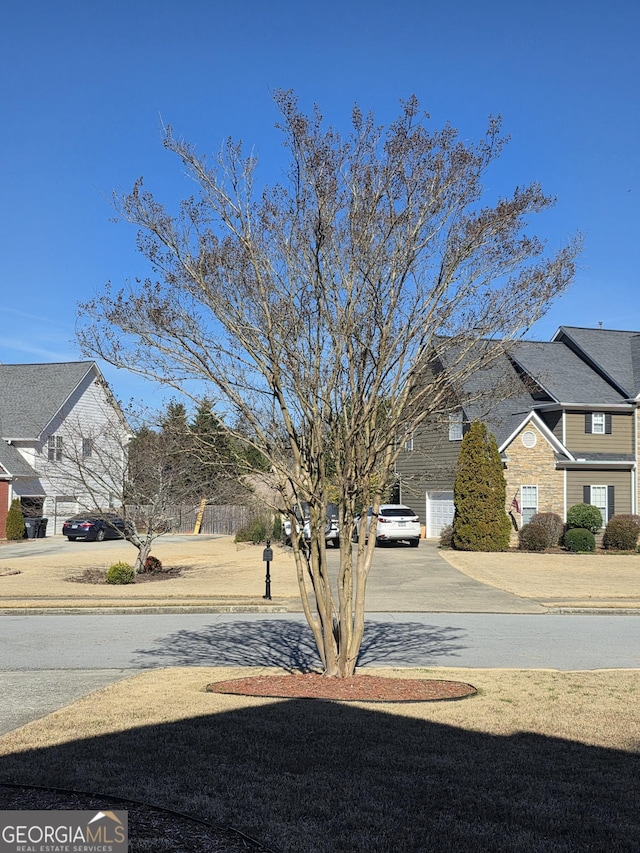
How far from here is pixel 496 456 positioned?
34.2 metres

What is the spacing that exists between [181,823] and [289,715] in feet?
9.75

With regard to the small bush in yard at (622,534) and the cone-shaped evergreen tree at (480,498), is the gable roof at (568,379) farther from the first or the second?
the small bush in yard at (622,534)

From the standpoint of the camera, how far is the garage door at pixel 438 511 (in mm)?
39562

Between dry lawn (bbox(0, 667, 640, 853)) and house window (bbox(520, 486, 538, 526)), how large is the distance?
27.5m

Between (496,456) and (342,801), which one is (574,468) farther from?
(342,801)

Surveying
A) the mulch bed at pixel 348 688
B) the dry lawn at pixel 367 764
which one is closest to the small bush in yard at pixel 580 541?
the mulch bed at pixel 348 688

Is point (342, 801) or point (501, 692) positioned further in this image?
point (501, 692)

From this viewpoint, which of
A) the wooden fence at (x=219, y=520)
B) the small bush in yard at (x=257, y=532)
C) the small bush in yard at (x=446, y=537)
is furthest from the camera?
the wooden fence at (x=219, y=520)

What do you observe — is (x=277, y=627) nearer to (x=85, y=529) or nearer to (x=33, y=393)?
(x=85, y=529)

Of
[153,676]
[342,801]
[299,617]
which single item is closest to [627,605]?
[299,617]

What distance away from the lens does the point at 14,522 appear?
139 ft

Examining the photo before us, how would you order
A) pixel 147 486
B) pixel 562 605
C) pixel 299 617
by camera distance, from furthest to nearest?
pixel 147 486, pixel 562 605, pixel 299 617

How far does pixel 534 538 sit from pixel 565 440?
5.72 m

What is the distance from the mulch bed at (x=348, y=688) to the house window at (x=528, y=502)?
88.1 feet
